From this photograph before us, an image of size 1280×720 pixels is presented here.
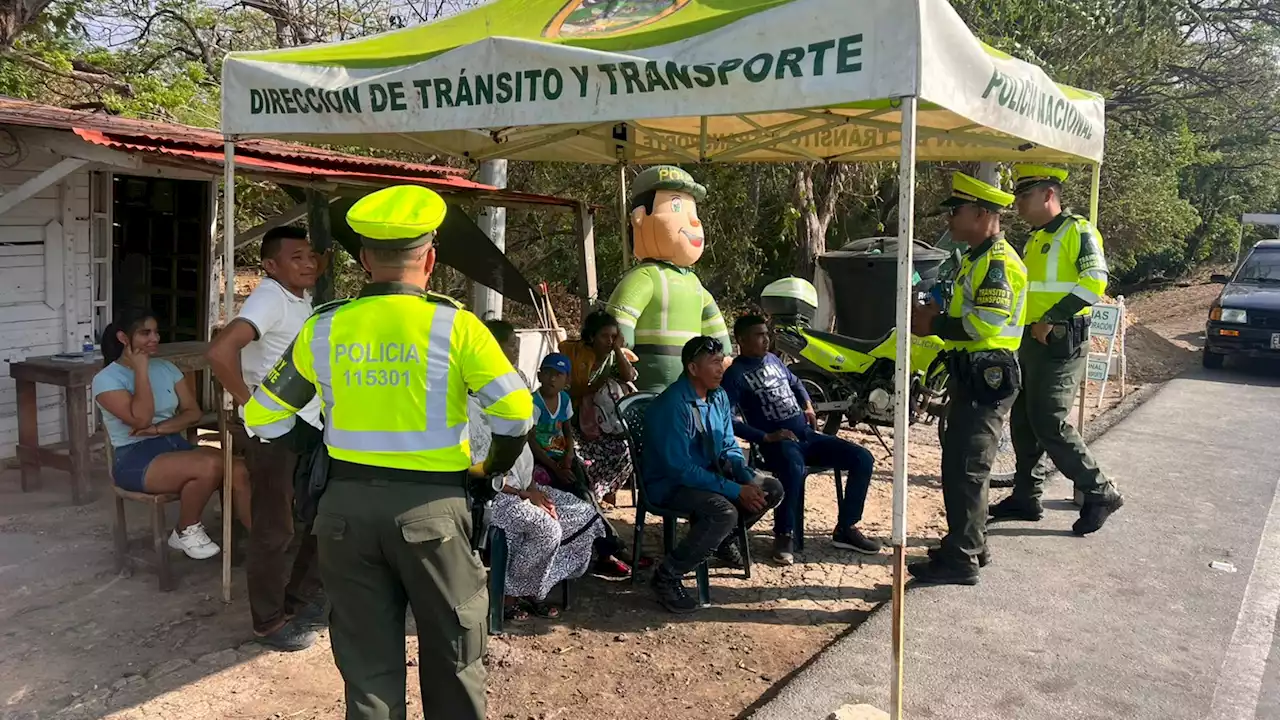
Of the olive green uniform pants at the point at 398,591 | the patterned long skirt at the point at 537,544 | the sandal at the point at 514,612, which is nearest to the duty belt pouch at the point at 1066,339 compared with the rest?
the patterned long skirt at the point at 537,544

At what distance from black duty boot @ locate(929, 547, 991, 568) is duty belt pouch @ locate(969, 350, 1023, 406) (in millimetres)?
771

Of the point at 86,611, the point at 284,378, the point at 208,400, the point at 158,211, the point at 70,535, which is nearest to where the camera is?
the point at 284,378

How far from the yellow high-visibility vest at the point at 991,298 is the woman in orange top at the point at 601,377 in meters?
1.61

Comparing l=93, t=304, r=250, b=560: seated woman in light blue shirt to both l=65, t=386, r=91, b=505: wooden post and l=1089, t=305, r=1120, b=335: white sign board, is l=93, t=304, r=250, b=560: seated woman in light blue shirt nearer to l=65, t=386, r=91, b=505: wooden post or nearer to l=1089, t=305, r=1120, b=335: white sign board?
l=65, t=386, r=91, b=505: wooden post

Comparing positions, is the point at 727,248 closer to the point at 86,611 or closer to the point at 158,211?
the point at 158,211

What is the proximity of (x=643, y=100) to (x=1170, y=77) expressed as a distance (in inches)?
605

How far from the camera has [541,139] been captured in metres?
5.45

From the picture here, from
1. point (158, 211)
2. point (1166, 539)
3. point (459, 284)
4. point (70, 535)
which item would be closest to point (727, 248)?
point (459, 284)

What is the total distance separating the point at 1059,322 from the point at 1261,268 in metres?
9.74

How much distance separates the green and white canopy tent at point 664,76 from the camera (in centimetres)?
285

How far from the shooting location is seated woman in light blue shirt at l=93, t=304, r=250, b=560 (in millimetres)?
4344

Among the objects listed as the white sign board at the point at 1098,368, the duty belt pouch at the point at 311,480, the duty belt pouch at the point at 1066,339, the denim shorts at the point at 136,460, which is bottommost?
the denim shorts at the point at 136,460

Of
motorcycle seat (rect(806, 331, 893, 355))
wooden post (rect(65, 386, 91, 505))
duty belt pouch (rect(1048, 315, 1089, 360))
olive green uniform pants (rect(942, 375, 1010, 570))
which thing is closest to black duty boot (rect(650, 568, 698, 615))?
olive green uniform pants (rect(942, 375, 1010, 570))

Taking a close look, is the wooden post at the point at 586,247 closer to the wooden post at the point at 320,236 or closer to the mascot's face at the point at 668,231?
the mascot's face at the point at 668,231
